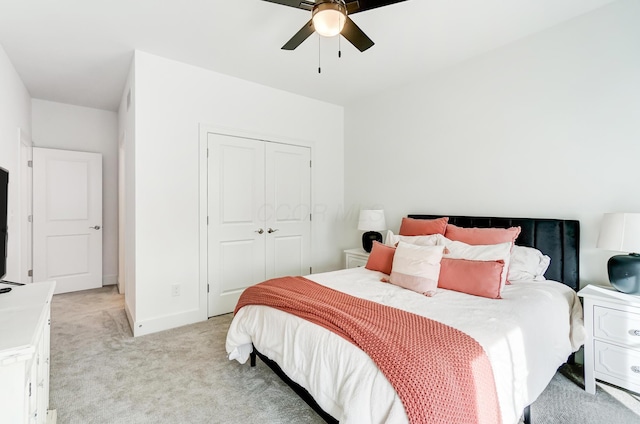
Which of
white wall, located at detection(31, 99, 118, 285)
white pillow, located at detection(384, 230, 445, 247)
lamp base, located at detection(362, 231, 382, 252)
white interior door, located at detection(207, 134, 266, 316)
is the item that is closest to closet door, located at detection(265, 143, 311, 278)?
white interior door, located at detection(207, 134, 266, 316)

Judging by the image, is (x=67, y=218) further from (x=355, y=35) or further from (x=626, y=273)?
(x=626, y=273)

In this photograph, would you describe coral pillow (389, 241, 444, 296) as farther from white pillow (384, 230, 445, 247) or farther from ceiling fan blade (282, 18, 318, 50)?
ceiling fan blade (282, 18, 318, 50)

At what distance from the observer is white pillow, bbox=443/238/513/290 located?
2.24 metres

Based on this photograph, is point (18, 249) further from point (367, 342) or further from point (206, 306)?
point (367, 342)

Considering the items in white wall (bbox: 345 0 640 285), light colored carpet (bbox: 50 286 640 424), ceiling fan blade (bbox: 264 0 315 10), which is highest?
ceiling fan blade (bbox: 264 0 315 10)

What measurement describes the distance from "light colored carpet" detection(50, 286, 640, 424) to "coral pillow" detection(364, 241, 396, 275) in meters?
1.20

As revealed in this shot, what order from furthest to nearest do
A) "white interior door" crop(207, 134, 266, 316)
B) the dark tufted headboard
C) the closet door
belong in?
the closet door → "white interior door" crop(207, 134, 266, 316) → the dark tufted headboard

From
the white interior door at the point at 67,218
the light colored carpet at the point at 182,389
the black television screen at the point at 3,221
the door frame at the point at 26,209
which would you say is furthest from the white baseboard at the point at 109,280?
the black television screen at the point at 3,221

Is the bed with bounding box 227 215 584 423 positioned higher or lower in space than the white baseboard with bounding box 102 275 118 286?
higher

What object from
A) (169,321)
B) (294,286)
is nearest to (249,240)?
(169,321)

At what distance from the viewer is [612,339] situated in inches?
74.0

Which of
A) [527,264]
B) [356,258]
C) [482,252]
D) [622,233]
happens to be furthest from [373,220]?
[622,233]

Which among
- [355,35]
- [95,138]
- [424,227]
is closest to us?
[355,35]

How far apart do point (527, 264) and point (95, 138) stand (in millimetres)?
5757
